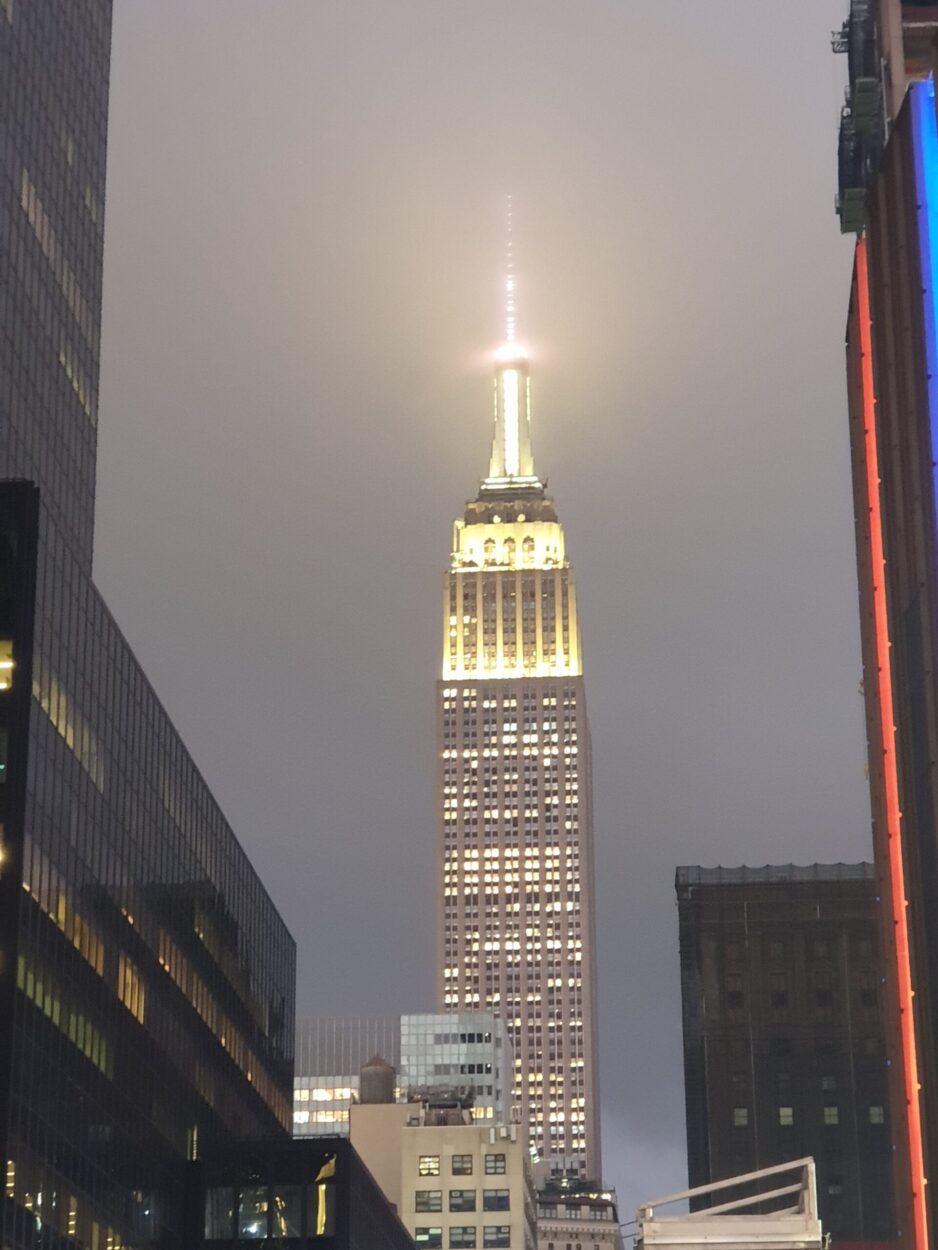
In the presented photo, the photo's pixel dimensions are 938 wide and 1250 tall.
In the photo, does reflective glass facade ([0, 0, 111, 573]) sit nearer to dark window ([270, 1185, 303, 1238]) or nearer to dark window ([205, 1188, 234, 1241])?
dark window ([205, 1188, 234, 1241])

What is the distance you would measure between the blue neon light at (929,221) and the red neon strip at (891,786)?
29.0 feet

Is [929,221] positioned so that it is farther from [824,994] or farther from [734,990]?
[824,994]

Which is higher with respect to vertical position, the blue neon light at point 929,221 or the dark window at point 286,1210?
the blue neon light at point 929,221

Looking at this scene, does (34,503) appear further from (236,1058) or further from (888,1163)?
(888,1163)

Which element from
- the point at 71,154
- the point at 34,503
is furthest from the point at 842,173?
the point at 71,154

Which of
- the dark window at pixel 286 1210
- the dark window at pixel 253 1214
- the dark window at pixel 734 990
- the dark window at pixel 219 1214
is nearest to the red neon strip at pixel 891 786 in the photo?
the dark window at pixel 219 1214

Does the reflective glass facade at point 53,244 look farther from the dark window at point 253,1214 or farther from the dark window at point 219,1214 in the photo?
the dark window at point 253,1214

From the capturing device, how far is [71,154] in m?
157

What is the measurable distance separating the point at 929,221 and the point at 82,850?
196 ft

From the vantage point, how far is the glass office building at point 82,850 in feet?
342

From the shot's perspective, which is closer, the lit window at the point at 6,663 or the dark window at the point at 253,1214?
the lit window at the point at 6,663

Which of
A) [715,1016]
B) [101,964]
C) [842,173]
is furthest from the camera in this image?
[715,1016]

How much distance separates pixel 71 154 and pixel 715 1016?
71542 millimetres

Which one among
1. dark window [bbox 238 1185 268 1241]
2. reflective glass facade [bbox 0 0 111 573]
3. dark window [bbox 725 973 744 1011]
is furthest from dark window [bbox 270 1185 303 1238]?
reflective glass facade [bbox 0 0 111 573]
